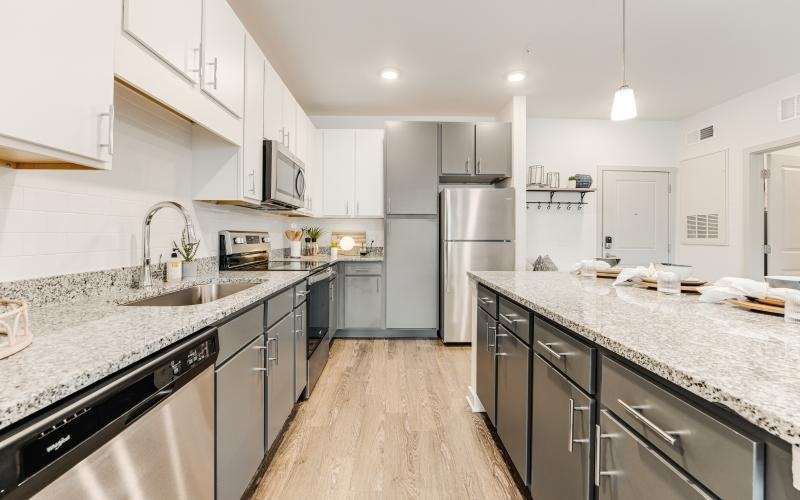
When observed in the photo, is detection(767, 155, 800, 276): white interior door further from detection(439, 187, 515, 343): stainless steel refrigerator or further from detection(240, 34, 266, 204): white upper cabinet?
detection(240, 34, 266, 204): white upper cabinet

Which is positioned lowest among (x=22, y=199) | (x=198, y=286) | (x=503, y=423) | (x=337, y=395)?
(x=337, y=395)

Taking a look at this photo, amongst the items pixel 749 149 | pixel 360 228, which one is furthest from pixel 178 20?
pixel 749 149

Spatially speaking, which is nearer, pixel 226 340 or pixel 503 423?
pixel 226 340

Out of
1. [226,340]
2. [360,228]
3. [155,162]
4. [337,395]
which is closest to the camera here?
[226,340]

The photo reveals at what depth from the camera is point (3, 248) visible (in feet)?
3.84

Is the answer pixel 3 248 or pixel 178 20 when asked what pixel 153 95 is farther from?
pixel 3 248

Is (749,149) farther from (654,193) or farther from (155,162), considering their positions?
(155,162)

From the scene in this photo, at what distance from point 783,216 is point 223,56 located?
542cm

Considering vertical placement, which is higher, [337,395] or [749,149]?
[749,149]

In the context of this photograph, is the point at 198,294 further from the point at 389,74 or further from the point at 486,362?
the point at 389,74

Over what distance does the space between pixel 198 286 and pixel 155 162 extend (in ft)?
2.27

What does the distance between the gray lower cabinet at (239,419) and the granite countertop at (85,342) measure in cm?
24

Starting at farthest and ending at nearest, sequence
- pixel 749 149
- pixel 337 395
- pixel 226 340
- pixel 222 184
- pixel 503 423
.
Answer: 1. pixel 749 149
2. pixel 337 395
3. pixel 222 184
4. pixel 503 423
5. pixel 226 340

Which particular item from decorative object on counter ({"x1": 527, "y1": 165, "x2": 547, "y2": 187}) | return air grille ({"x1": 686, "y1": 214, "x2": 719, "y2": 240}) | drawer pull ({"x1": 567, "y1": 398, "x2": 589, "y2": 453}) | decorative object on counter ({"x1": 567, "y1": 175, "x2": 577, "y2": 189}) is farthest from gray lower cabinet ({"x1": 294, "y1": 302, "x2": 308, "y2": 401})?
return air grille ({"x1": 686, "y1": 214, "x2": 719, "y2": 240})
